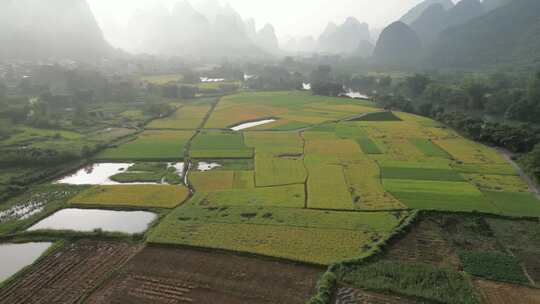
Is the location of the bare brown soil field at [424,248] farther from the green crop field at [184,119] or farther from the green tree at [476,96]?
the green tree at [476,96]

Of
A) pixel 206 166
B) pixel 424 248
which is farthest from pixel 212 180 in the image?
pixel 424 248

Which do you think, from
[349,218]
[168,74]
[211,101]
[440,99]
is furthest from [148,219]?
[168,74]

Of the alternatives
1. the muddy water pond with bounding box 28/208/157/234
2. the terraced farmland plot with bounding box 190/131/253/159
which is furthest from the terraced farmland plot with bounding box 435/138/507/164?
the muddy water pond with bounding box 28/208/157/234

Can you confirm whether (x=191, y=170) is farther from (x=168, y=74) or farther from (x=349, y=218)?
(x=168, y=74)

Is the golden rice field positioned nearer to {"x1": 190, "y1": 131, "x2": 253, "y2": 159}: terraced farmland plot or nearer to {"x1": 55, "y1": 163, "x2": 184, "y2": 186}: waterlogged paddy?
{"x1": 190, "y1": 131, "x2": 253, "y2": 159}: terraced farmland plot

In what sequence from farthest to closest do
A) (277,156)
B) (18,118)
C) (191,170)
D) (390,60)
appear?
(390,60) < (18,118) < (277,156) < (191,170)

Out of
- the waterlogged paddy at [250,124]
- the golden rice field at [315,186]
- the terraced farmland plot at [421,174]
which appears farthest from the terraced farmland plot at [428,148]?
the waterlogged paddy at [250,124]
